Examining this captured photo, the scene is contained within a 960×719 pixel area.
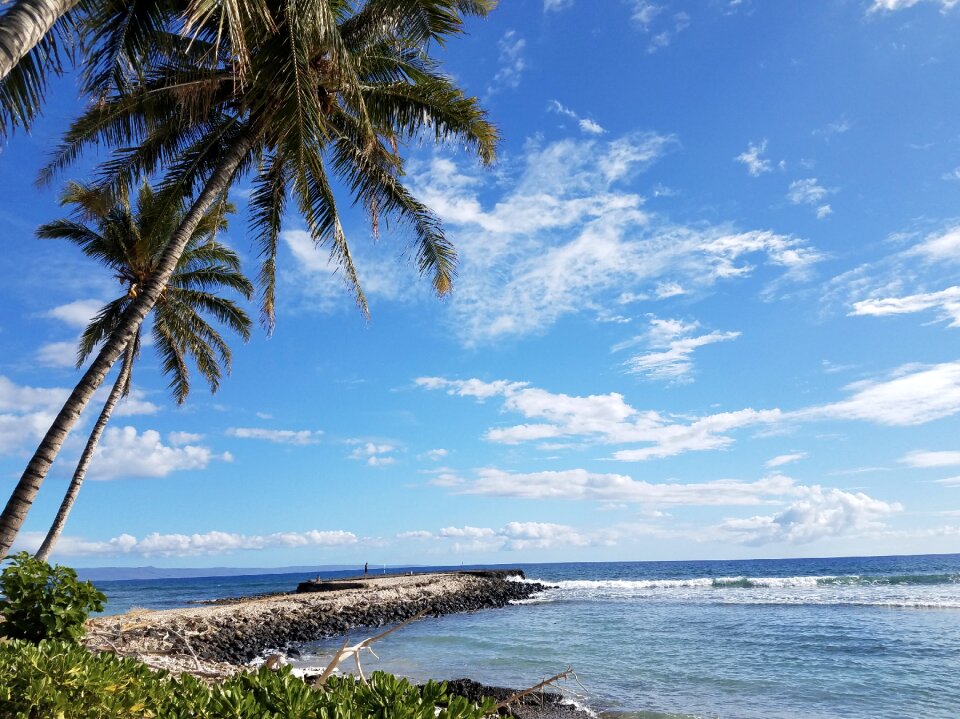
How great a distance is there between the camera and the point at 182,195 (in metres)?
12.0

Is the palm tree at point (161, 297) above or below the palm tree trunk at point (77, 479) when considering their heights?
above

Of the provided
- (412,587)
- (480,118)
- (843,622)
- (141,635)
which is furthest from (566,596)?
(480,118)

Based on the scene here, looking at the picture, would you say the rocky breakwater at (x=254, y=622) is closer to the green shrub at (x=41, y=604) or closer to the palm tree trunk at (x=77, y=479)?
the green shrub at (x=41, y=604)

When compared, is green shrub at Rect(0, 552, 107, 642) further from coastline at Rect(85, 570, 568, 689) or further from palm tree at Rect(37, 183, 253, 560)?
palm tree at Rect(37, 183, 253, 560)

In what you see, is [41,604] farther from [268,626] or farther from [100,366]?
[268,626]

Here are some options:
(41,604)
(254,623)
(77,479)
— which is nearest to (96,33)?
(41,604)

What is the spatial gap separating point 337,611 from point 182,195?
62.3 feet

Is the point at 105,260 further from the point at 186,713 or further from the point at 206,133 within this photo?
the point at 186,713

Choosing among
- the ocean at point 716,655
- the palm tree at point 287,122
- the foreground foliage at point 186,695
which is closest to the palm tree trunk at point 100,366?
the palm tree at point 287,122

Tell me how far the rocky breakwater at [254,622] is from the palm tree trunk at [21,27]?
5.68 m

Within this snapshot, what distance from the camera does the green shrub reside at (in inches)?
307

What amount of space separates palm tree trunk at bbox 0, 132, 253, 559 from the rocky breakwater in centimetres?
218

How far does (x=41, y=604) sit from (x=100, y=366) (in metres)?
3.33

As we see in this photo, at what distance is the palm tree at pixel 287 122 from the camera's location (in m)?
8.97
